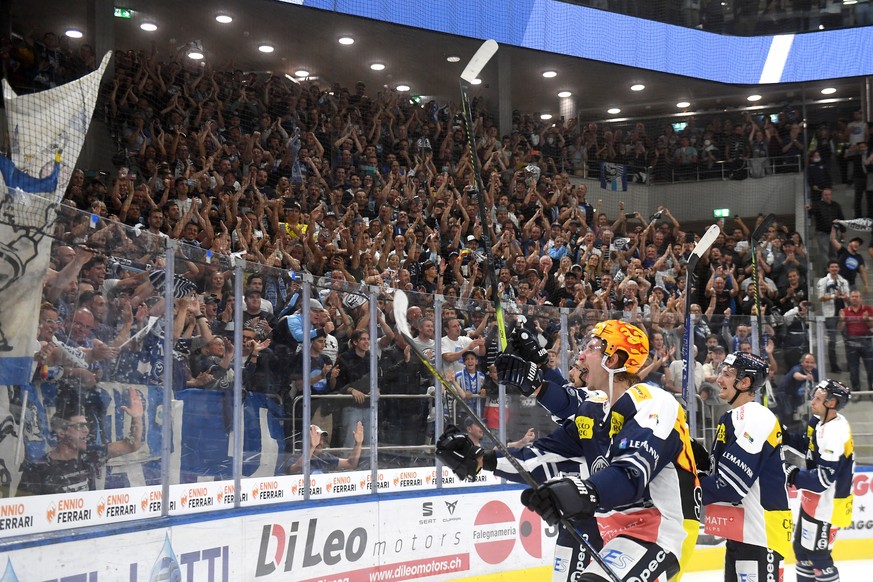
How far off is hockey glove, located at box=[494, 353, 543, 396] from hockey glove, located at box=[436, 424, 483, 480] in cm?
126

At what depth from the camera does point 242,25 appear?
14055mm

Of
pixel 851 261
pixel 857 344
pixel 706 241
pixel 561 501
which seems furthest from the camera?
pixel 851 261

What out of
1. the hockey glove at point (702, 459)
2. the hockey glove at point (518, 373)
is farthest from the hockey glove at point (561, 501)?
the hockey glove at point (702, 459)

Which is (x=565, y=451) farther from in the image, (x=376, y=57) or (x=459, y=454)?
(x=376, y=57)

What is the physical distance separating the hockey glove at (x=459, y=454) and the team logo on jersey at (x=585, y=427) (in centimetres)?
92

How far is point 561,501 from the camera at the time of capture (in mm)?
2934

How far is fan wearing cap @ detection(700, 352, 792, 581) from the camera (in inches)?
186

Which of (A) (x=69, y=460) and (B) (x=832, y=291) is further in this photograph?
(B) (x=832, y=291)

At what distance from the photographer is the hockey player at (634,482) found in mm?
3041

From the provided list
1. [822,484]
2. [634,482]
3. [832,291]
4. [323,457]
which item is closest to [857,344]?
[832,291]

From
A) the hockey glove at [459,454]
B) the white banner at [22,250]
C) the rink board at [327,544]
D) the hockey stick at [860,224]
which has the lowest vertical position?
the rink board at [327,544]

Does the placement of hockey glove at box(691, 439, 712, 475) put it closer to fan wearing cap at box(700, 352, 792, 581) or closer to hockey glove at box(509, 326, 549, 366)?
fan wearing cap at box(700, 352, 792, 581)

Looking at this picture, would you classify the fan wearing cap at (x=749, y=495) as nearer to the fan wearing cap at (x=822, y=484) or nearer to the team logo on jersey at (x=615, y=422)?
the team logo on jersey at (x=615, y=422)

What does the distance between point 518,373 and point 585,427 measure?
0.53 meters
